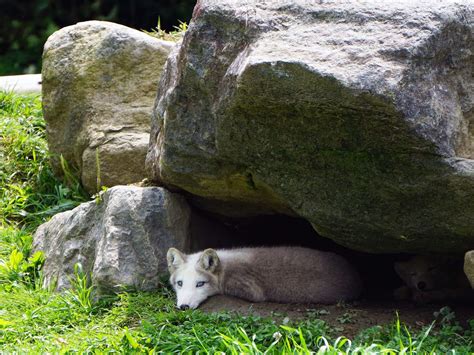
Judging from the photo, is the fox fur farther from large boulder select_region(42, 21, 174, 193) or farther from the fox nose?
large boulder select_region(42, 21, 174, 193)

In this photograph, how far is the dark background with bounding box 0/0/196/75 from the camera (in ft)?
42.8

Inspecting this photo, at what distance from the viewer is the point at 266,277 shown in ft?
20.1

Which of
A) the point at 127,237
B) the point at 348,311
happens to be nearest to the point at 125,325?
the point at 127,237

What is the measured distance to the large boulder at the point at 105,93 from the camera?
7.21m

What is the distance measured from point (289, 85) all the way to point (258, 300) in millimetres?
1787

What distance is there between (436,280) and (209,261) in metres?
1.56

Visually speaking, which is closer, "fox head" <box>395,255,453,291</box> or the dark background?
"fox head" <box>395,255,453,291</box>

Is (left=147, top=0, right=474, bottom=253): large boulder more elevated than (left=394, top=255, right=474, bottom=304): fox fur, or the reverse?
(left=147, top=0, right=474, bottom=253): large boulder

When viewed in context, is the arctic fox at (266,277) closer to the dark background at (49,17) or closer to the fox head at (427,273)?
the fox head at (427,273)

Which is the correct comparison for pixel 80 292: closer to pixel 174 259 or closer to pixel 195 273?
pixel 174 259

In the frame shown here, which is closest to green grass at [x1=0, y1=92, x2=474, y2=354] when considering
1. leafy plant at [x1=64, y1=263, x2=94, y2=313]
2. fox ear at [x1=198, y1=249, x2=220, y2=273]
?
leafy plant at [x1=64, y1=263, x2=94, y2=313]

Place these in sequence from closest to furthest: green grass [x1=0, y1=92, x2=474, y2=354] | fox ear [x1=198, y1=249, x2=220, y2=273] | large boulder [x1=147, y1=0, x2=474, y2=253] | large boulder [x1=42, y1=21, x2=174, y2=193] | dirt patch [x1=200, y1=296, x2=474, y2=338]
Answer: large boulder [x1=147, y1=0, x2=474, y2=253] → green grass [x1=0, y1=92, x2=474, y2=354] → dirt patch [x1=200, y1=296, x2=474, y2=338] → fox ear [x1=198, y1=249, x2=220, y2=273] → large boulder [x1=42, y1=21, x2=174, y2=193]

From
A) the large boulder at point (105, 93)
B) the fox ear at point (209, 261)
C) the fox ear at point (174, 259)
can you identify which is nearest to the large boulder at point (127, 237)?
the fox ear at point (174, 259)

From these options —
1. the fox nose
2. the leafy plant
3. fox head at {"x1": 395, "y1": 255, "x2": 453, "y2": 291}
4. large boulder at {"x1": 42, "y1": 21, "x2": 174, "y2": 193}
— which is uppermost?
large boulder at {"x1": 42, "y1": 21, "x2": 174, "y2": 193}
